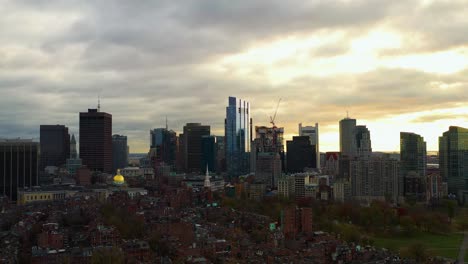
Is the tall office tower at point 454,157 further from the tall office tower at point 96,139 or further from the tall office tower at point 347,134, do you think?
the tall office tower at point 96,139

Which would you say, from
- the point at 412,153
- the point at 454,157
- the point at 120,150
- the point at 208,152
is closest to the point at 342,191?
the point at 454,157

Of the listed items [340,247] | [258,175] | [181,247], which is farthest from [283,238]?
[258,175]

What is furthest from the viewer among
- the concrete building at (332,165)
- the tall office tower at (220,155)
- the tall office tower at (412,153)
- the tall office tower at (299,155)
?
the tall office tower at (220,155)

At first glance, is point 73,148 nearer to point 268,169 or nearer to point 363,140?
point 268,169

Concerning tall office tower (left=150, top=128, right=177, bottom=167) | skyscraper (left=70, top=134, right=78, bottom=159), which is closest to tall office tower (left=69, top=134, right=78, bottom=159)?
A: skyscraper (left=70, top=134, right=78, bottom=159)

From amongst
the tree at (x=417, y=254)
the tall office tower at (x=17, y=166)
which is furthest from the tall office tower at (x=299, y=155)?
the tree at (x=417, y=254)

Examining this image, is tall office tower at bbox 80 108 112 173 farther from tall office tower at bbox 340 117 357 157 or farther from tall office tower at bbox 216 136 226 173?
tall office tower at bbox 340 117 357 157
